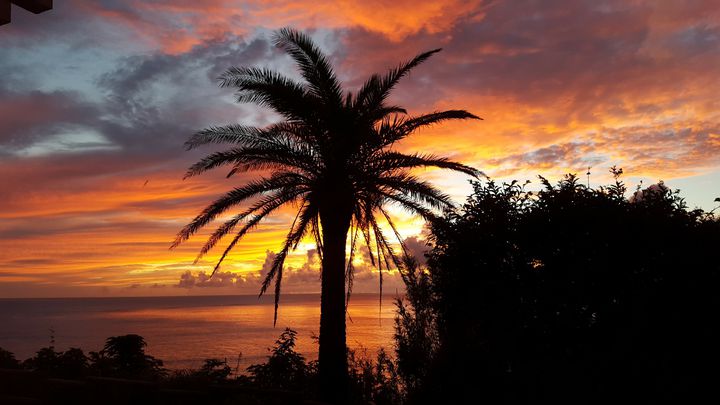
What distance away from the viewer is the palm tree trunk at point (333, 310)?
13852 millimetres

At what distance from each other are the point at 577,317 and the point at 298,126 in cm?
797

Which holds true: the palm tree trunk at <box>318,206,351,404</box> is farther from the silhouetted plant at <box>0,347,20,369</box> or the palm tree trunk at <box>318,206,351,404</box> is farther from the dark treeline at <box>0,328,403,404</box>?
the silhouetted plant at <box>0,347,20,369</box>

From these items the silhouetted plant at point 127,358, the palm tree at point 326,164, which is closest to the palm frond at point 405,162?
the palm tree at point 326,164

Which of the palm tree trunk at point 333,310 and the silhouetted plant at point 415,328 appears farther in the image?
the silhouetted plant at point 415,328

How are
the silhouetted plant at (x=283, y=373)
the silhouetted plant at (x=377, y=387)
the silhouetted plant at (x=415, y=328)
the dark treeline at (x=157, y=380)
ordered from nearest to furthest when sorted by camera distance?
1. the dark treeline at (x=157, y=380)
2. the silhouetted plant at (x=377, y=387)
3. the silhouetted plant at (x=415, y=328)
4. the silhouetted plant at (x=283, y=373)

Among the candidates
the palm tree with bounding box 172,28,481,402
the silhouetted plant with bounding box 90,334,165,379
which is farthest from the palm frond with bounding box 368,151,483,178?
the silhouetted plant with bounding box 90,334,165,379

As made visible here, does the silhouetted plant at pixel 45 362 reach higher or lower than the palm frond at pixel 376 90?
lower

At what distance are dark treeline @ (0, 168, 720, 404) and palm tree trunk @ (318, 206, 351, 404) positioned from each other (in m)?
1.20

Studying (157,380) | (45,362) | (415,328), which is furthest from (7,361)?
(415,328)

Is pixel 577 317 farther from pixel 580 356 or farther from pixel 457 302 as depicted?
pixel 457 302

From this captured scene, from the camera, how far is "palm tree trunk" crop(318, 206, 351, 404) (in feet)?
45.4

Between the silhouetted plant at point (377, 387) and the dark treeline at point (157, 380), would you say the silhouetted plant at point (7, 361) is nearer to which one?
the dark treeline at point (157, 380)

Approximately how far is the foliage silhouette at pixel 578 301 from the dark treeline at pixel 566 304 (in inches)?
0.9

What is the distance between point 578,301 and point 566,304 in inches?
9.5
